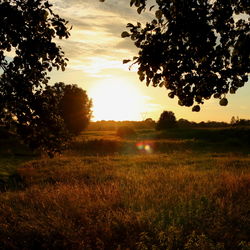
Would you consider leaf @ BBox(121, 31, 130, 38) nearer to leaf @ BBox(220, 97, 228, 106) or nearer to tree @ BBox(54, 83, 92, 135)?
leaf @ BBox(220, 97, 228, 106)

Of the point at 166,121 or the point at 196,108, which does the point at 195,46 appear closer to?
the point at 196,108

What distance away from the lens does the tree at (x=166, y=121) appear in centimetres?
7181

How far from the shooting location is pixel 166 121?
7244cm

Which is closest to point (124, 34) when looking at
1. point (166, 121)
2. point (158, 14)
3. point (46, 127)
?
point (158, 14)

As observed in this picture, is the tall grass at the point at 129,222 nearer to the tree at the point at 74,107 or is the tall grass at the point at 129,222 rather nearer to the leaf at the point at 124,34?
the leaf at the point at 124,34

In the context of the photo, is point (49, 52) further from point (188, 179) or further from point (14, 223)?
point (188, 179)

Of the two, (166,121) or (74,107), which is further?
(166,121)

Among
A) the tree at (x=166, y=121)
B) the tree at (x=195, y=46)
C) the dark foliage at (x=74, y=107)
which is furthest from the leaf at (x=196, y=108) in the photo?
the tree at (x=166, y=121)

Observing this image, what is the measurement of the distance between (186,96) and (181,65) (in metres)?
0.53

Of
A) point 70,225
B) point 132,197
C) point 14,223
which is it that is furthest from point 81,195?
point 70,225

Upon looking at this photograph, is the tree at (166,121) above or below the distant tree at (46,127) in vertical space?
above

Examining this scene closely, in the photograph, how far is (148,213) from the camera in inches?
324

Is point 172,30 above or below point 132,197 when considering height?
above

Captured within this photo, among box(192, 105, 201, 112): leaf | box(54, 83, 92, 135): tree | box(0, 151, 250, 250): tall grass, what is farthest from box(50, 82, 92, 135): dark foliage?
box(192, 105, 201, 112): leaf
